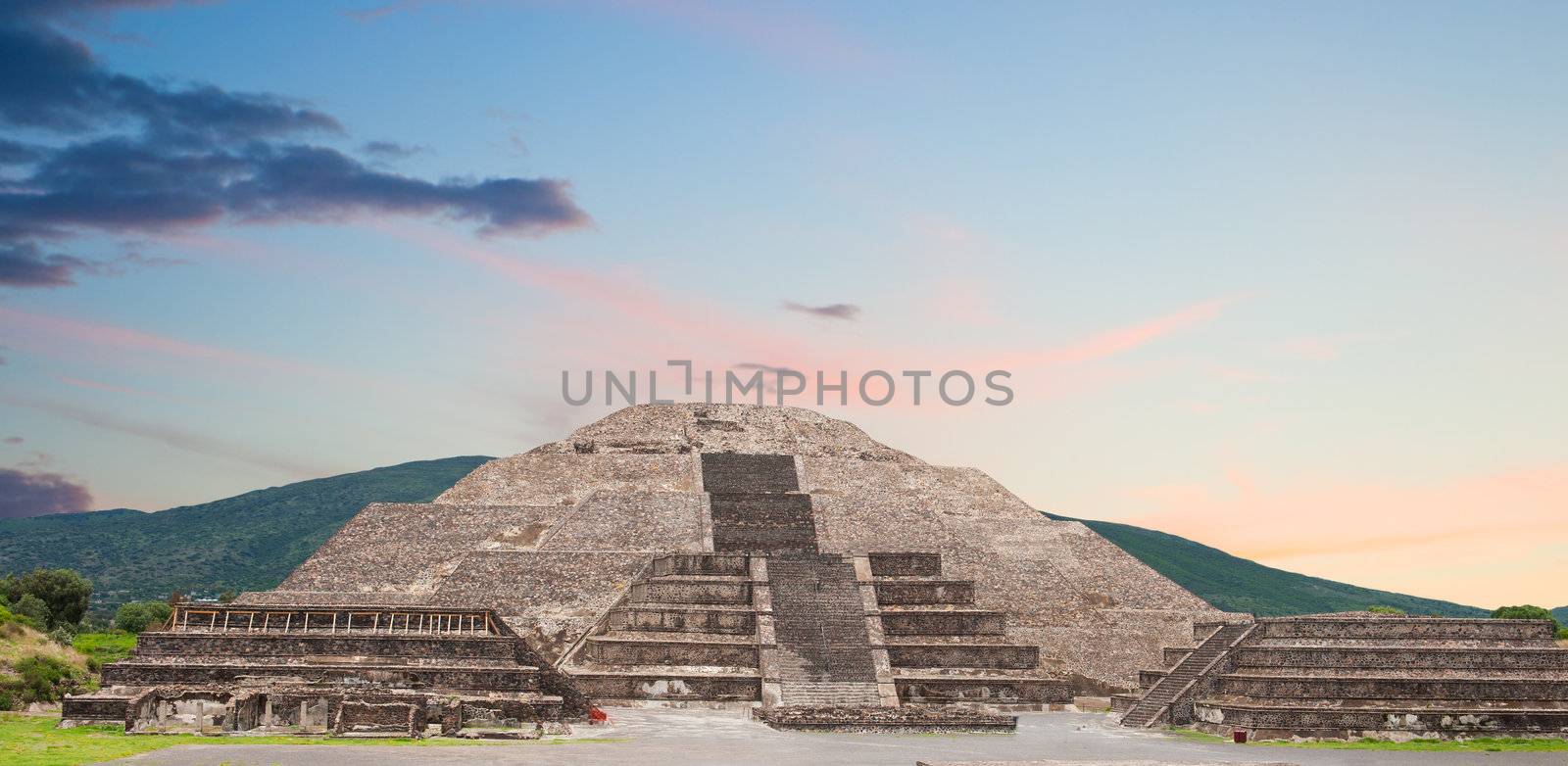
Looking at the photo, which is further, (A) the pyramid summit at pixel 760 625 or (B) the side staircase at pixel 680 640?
(B) the side staircase at pixel 680 640

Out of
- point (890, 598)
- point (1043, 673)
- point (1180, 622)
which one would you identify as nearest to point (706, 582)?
point (890, 598)

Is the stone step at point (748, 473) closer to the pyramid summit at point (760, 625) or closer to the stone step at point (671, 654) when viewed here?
the pyramid summit at point (760, 625)

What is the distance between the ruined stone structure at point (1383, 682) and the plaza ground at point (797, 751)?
5.47ft

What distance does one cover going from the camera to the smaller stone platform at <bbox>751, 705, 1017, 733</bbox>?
33469 millimetres

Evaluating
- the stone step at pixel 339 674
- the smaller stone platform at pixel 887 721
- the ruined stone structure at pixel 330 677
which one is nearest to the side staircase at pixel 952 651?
the smaller stone platform at pixel 887 721

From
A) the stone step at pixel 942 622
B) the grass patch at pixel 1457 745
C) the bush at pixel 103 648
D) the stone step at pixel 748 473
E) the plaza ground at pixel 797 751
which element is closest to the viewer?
the plaza ground at pixel 797 751

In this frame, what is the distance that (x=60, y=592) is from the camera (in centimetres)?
6191

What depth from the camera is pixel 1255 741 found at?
31.8 metres

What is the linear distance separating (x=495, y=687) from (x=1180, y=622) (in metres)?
26.8

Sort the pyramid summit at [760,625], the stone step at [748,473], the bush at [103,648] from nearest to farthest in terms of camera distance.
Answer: the pyramid summit at [760,625], the bush at [103,648], the stone step at [748,473]

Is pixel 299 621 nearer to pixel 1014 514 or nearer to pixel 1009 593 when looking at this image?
pixel 1009 593

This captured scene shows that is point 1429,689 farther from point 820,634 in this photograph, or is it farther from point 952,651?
point 820,634

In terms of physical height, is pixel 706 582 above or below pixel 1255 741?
above

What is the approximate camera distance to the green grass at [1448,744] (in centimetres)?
3011
